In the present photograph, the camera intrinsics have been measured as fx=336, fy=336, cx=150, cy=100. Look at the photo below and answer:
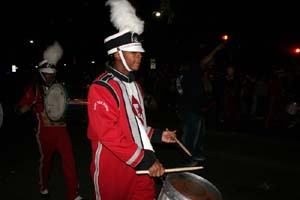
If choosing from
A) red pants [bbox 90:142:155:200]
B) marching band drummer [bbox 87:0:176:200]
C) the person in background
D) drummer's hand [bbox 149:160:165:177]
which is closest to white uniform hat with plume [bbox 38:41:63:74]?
marching band drummer [bbox 87:0:176:200]

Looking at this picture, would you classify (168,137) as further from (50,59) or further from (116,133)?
(50,59)

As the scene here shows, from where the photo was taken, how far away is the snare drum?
237cm

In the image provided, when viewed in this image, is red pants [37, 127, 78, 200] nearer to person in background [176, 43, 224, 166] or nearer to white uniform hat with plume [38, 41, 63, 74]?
white uniform hat with plume [38, 41, 63, 74]

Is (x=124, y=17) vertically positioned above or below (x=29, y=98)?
above

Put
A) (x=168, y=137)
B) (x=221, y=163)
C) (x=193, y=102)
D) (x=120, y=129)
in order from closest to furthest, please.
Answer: (x=120, y=129) < (x=168, y=137) < (x=193, y=102) < (x=221, y=163)

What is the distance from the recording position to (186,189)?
2578 mm

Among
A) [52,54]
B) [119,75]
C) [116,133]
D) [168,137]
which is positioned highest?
[52,54]

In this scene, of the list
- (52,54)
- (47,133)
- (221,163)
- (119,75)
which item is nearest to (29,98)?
(47,133)

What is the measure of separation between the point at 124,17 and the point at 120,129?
3.40 feet

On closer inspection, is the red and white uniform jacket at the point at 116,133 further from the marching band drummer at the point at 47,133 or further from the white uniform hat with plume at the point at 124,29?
the marching band drummer at the point at 47,133

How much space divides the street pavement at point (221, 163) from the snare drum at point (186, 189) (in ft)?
2.64

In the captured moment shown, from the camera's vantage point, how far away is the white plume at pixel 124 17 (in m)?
3.02

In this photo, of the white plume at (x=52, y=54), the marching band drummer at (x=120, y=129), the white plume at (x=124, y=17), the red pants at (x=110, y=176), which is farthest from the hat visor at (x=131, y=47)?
the white plume at (x=52, y=54)

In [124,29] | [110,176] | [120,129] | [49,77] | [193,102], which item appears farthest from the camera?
[193,102]
